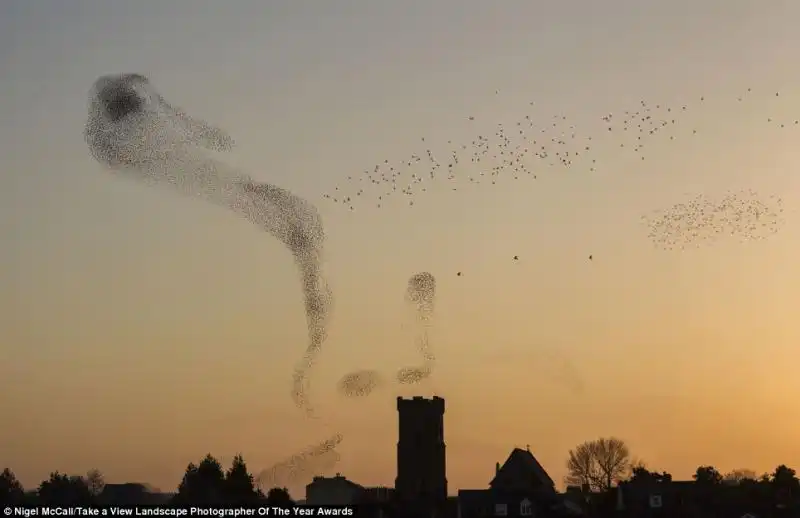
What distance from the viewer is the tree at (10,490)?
181000 mm

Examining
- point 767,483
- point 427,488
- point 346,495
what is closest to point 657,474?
point 767,483

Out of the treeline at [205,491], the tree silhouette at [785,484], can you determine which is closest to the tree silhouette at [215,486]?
the treeline at [205,491]

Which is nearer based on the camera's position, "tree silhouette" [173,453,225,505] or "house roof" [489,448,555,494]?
"tree silhouette" [173,453,225,505]

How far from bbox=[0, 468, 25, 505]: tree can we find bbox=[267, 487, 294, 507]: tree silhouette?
160 feet

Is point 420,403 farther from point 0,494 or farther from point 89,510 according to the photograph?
point 89,510

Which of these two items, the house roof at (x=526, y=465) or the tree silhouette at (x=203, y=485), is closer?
the tree silhouette at (x=203, y=485)

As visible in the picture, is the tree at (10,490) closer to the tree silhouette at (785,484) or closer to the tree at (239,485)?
the tree at (239,485)

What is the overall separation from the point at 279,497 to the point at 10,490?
62.2 meters

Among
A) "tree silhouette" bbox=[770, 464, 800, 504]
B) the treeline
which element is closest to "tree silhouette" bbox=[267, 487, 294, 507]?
the treeline

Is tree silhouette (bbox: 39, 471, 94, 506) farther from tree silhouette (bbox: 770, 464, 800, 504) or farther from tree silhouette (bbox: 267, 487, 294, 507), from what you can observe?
tree silhouette (bbox: 770, 464, 800, 504)

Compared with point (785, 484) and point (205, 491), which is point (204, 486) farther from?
point (785, 484)

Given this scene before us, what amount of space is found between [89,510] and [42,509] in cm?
1059

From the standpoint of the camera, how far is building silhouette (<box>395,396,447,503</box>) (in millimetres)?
174125

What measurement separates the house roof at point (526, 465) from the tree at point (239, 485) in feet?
130
